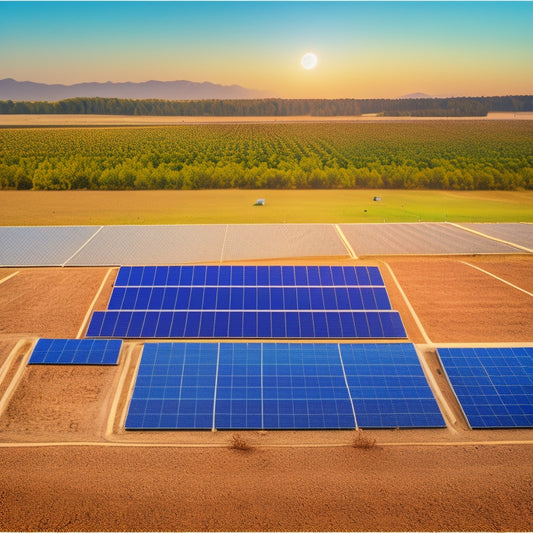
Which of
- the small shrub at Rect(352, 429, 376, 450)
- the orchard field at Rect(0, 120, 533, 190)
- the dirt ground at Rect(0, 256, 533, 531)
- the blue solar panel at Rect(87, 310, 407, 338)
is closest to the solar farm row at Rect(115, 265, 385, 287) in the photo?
the blue solar panel at Rect(87, 310, 407, 338)

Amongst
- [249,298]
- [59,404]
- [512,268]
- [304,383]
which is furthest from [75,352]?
[512,268]

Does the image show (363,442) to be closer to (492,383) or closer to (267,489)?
(267,489)

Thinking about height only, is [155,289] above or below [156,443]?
above

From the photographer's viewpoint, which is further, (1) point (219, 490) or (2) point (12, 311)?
(2) point (12, 311)

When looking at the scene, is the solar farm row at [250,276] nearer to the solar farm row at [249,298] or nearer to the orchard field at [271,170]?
the solar farm row at [249,298]

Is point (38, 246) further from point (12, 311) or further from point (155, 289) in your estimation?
point (155, 289)

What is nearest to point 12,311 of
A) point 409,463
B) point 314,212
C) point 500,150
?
point 409,463
